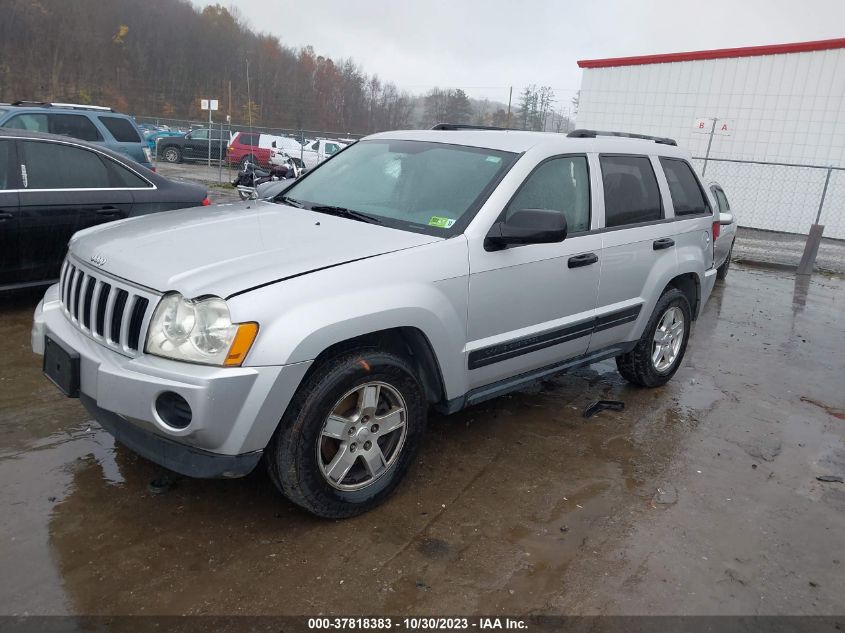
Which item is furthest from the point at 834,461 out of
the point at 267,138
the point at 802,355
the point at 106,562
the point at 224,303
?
the point at 267,138

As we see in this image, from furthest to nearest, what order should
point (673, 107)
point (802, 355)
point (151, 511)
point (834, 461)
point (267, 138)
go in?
1. point (267, 138)
2. point (673, 107)
3. point (802, 355)
4. point (834, 461)
5. point (151, 511)

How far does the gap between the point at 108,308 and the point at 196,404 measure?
715 mm

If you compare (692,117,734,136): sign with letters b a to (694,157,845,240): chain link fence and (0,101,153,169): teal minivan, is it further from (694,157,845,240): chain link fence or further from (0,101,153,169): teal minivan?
(0,101,153,169): teal minivan

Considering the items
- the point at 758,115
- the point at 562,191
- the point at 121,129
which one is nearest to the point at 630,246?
the point at 562,191

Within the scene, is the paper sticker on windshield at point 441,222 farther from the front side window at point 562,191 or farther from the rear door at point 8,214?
the rear door at point 8,214

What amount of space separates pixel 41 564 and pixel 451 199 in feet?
8.36

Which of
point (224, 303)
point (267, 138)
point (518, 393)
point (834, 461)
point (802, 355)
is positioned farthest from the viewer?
point (267, 138)

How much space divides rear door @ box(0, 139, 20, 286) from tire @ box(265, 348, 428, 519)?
381 cm

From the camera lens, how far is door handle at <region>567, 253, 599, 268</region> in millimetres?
3949

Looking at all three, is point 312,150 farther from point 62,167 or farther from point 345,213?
point 345,213

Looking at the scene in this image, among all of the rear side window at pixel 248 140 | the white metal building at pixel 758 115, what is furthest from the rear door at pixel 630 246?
the rear side window at pixel 248 140

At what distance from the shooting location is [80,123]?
11.9 m

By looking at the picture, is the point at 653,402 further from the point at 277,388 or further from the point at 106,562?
the point at 106,562

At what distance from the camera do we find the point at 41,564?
2689 mm
